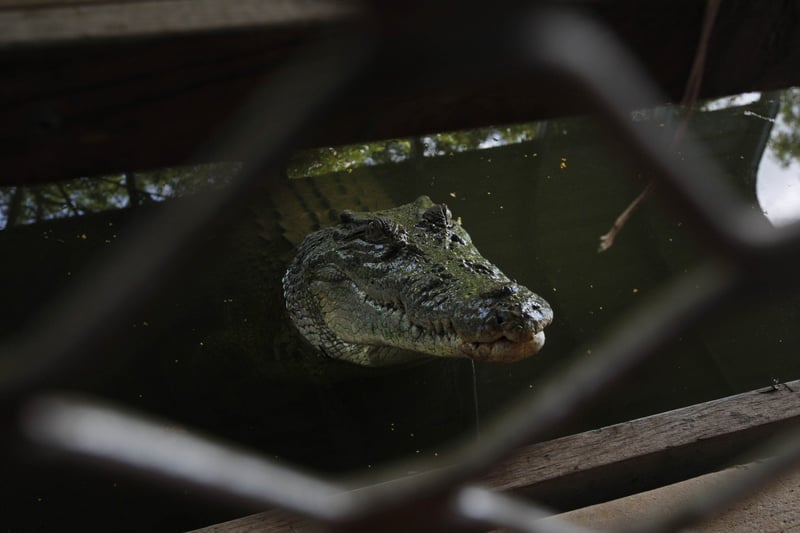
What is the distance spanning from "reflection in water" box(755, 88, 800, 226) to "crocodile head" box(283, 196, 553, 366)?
1977 mm

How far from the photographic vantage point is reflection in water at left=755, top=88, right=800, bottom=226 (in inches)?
161

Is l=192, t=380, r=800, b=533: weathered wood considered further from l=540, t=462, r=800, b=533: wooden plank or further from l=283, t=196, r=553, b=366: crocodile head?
l=283, t=196, r=553, b=366: crocodile head

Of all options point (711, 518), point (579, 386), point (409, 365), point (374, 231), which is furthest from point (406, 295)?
point (579, 386)

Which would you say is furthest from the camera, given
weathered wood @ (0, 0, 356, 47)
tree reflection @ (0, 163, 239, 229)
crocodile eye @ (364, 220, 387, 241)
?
tree reflection @ (0, 163, 239, 229)

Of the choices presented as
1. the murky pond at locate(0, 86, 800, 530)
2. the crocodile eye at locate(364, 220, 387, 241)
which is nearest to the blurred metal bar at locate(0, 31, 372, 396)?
the murky pond at locate(0, 86, 800, 530)

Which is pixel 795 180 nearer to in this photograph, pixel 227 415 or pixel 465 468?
pixel 227 415

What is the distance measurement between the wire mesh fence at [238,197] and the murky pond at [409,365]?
2138 millimetres

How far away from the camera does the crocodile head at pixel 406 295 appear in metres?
2.35

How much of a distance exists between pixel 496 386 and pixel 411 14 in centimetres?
303

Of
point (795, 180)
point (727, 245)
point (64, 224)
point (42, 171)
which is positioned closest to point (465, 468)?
point (727, 245)

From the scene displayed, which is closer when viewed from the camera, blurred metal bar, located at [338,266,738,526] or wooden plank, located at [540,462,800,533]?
blurred metal bar, located at [338,266,738,526]

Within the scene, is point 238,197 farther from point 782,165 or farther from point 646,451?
point 782,165

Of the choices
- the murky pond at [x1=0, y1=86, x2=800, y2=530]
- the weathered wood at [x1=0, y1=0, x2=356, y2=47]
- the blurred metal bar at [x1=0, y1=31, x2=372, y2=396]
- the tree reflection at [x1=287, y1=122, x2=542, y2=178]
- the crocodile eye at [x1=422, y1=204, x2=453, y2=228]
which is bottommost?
the murky pond at [x1=0, y1=86, x2=800, y2=530]

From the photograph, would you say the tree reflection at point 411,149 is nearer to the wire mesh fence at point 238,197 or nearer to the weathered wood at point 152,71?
the weathered wood at point 152,71
